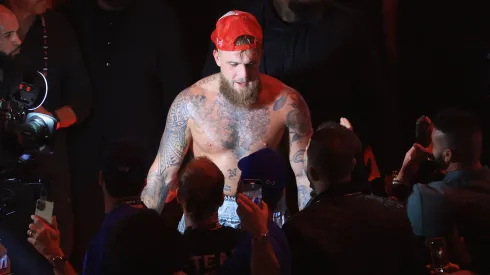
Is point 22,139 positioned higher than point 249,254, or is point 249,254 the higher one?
point 22,139

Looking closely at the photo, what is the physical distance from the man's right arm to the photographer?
2.00 feet

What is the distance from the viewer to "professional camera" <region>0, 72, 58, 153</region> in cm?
262

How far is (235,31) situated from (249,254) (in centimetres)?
150

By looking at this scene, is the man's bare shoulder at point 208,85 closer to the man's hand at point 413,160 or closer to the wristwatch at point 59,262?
the man's hand at point 413,160

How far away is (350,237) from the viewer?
6.30ft

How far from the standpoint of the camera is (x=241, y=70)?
10.0ft

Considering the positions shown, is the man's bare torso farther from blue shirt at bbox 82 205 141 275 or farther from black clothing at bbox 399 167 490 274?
blue shirt at bbox 82 205 141 275

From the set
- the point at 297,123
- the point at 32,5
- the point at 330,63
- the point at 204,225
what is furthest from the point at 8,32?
the point at 330,63

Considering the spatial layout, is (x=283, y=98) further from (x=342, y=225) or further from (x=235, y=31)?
(x=342, y=225)

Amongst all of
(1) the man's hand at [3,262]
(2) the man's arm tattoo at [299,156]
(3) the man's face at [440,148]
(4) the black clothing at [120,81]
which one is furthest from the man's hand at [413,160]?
(1) the man's hand at [3,262]

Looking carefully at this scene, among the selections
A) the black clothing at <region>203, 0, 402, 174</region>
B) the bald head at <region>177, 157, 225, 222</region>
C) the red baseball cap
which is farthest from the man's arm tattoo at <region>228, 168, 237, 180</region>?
the black clothing at <region>203, 0, 402, 174</region>

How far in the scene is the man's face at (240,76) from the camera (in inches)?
120

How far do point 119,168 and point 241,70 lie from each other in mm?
1148

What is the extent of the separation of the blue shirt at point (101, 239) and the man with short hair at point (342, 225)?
52cm
